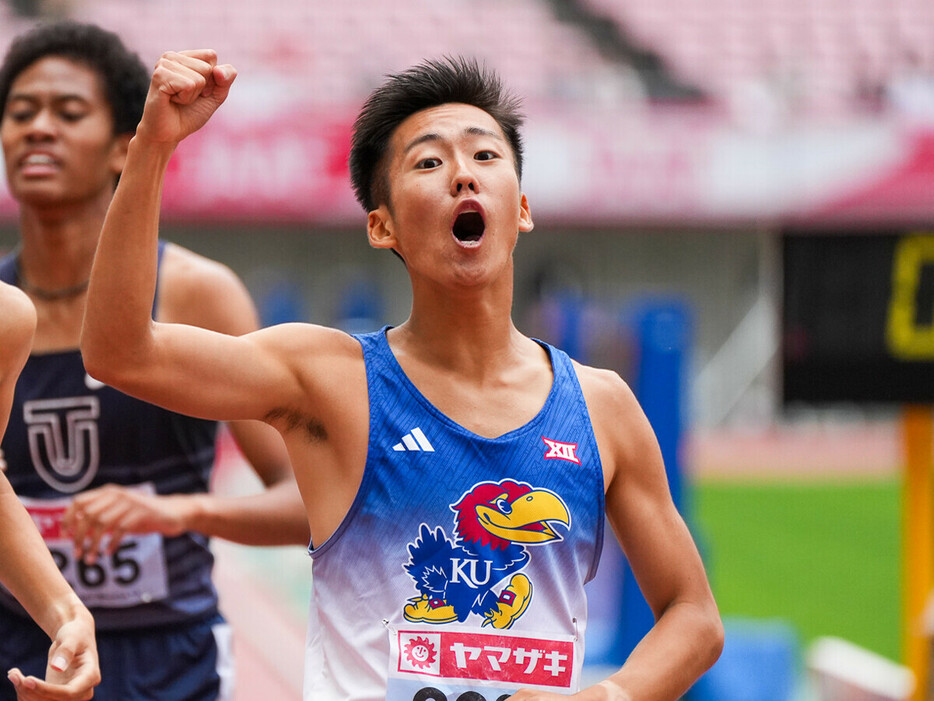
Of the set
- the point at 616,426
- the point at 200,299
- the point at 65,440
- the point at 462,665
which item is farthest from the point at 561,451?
the point at 65,440

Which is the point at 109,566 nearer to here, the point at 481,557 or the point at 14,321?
the point at 14,321

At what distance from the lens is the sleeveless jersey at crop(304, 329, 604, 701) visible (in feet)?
6.39

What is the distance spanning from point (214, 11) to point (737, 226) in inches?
287

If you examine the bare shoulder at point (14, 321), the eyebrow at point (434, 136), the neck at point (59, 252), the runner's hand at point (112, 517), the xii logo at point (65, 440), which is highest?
the eyebrow at point (434, 136)

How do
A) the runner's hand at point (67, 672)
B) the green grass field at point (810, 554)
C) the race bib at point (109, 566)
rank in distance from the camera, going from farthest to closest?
the green grass field at point (810, 554) → the race bib at point (109, 566) → the runner's hand at point (67, 672)

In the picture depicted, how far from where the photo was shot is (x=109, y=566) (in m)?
2.73

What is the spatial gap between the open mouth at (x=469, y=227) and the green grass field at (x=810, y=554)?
3520mm

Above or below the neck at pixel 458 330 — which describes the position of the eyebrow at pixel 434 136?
above

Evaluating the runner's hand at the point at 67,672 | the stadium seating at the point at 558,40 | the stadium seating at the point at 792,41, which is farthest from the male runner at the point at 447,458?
the stadium seating at the point at 792,41

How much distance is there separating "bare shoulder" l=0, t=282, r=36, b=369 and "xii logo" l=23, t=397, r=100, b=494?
30.3 inches

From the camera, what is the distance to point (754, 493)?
1455cm

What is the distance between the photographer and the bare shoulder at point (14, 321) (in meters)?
1.92

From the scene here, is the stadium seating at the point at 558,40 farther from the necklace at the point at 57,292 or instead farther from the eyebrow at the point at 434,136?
the eyebrow at the point at 434,136

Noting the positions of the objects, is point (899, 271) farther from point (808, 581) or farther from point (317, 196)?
point (317, 196)
